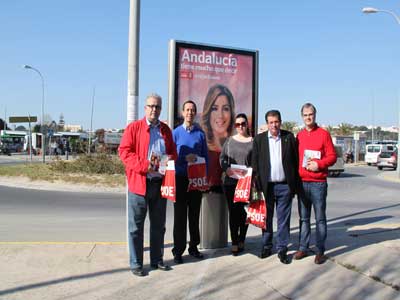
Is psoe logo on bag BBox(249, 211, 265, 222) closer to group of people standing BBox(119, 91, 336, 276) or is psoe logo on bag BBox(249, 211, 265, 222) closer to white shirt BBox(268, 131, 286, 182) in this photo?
group of people standing BBox(119, 91, 336, 276)

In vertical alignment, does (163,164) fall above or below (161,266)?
above

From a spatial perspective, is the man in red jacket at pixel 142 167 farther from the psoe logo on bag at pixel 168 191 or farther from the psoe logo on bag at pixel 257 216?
the psoe logo on bag at pixel 257 216

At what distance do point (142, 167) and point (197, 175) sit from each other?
93 centimetres

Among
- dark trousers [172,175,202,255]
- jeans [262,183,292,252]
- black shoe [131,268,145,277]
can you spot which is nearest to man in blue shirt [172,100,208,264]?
dark trousers [172,175,202,255]

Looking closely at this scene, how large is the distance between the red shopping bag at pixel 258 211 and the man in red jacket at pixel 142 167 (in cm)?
121

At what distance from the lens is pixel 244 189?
561 cm

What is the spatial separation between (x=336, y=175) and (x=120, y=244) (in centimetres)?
2156

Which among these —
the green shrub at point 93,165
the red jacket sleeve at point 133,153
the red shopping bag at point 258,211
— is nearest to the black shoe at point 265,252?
the red shopping bag at point 258,211

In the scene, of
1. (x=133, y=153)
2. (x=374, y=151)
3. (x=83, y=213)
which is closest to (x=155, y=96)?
(x=133, y=153)

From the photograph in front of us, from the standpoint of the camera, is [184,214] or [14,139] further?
→ [14,139]

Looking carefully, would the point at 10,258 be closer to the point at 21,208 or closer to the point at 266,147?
the point at 266,147

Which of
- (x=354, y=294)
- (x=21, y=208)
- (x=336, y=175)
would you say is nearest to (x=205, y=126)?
(x=354, y=294)

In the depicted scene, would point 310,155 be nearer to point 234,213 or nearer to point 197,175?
point 234,213

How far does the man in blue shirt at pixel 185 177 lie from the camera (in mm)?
5570
